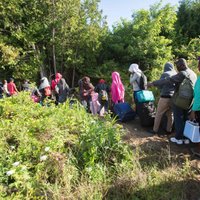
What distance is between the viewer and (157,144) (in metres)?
4.76

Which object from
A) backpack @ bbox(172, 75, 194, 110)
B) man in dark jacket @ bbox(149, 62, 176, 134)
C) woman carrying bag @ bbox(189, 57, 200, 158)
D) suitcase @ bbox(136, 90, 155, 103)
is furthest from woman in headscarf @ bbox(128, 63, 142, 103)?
woman carrying bag @ bbox(189, 57, 200, 158)

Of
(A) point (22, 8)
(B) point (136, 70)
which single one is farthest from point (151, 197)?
(A) point (22, 8)

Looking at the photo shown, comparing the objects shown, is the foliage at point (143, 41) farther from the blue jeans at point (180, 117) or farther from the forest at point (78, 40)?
the blue jeans at point (180, 117)

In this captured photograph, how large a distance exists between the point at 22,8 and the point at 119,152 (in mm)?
11319

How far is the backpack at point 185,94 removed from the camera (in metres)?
4.41

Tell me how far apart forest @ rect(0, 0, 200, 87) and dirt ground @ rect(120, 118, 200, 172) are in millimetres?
6615

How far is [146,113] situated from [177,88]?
46.4 inches

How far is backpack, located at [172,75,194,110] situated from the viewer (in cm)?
441

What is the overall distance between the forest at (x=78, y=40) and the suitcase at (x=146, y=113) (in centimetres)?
614

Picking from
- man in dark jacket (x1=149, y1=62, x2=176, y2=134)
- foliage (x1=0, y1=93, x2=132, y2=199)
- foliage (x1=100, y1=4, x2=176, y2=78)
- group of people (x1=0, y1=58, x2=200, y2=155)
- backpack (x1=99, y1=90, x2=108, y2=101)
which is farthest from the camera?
foliage (x1=100, y1=4, x2=176, y2=78)

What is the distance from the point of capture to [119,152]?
398cm

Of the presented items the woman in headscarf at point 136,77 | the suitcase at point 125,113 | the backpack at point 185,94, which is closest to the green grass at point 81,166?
the backpack at point 185,94

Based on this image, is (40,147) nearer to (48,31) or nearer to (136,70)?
(136,70)

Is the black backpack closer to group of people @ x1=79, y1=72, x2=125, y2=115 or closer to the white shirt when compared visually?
group of people @ x1=79, y1=72, x2=125, y2=115
